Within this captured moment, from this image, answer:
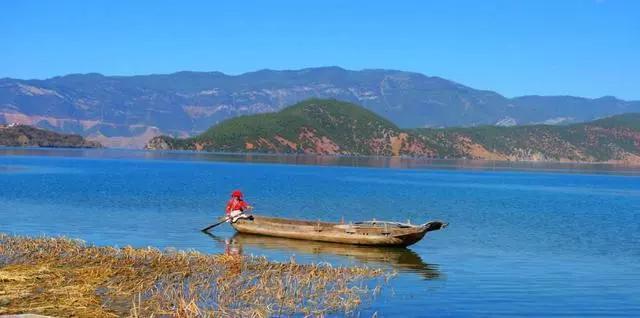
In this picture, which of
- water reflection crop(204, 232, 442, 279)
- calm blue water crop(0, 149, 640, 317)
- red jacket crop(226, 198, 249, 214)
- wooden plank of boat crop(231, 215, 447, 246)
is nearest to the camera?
calm blue water crop(0, 149, 640, 317)

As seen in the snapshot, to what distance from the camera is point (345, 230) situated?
135 feet

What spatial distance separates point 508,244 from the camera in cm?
4516

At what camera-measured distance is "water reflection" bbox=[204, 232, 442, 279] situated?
35.0m

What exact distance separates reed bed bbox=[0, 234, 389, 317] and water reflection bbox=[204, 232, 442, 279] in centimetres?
414

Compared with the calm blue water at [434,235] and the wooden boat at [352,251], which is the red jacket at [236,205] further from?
the wooden boat at [352,251]

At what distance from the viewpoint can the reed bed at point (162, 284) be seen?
21.7m

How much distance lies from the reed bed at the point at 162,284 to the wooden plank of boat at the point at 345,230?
8.67 metres

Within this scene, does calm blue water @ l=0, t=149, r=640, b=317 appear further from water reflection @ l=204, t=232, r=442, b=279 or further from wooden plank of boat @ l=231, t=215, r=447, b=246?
wooden plank of boat @ l=231, t=215, r=447, b=246

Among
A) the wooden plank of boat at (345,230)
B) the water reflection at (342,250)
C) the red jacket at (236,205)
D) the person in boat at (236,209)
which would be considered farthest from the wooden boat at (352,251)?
the red jacket at (236,205)

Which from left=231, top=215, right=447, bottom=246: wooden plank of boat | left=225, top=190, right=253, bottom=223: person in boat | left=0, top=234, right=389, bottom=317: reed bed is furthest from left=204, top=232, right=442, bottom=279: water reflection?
left=0, top=234, right=389, bottom=317: reed bed

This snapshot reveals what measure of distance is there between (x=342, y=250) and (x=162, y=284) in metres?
A: 14.8

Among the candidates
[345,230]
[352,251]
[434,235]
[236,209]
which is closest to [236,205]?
[236,209]

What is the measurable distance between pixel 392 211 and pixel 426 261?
31.0 metres

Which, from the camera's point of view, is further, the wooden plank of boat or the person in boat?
the person in boat
